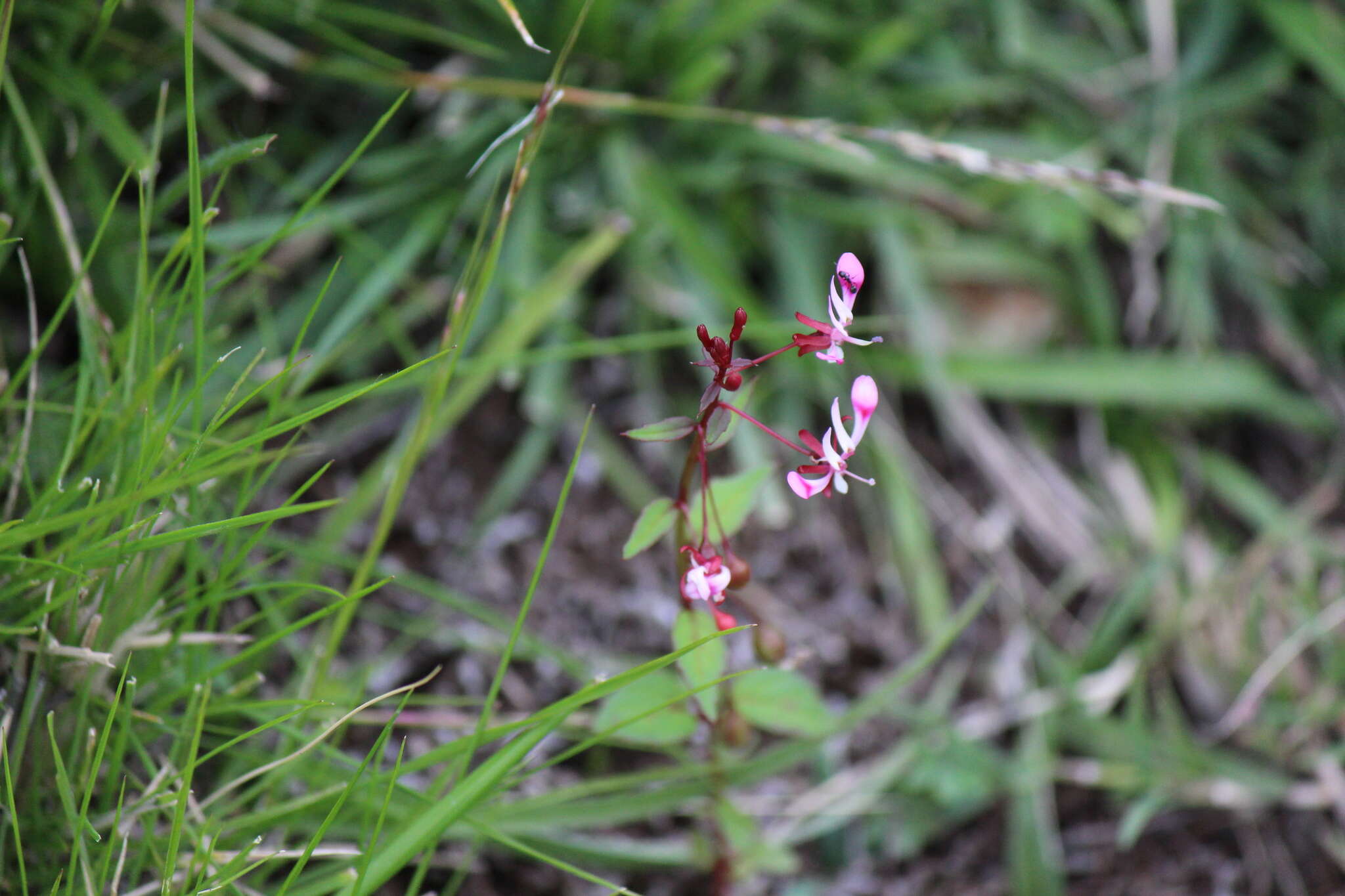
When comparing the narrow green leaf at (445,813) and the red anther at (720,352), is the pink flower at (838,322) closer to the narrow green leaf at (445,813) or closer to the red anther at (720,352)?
the red anther at (720,352)

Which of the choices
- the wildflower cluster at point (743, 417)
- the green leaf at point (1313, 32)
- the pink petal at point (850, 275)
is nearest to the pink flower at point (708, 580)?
the wildflower cluster at point (743, 417)

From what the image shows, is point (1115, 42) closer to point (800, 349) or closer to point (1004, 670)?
point (1004, 670)

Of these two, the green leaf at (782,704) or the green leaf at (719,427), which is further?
the green leaf at (782,704)

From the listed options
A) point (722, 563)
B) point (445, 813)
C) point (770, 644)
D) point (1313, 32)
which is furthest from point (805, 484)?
point (1313, 32)

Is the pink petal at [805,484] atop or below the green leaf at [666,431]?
below

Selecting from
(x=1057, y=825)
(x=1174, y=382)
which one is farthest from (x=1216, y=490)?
(x=1057, y=825)
